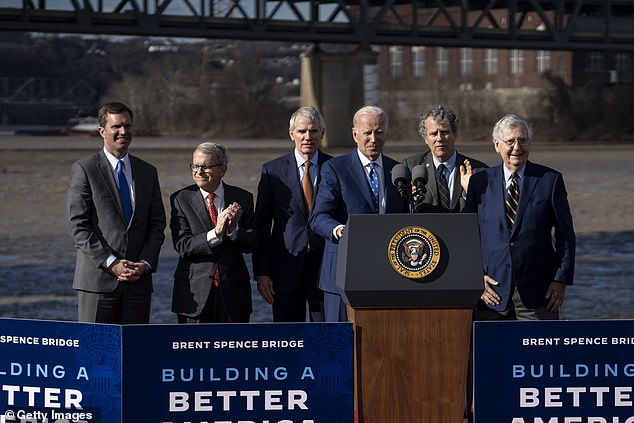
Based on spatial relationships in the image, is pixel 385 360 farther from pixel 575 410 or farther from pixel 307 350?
pixel 575 410

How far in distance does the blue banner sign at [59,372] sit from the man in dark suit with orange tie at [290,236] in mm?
2305

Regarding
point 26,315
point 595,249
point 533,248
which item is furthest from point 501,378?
point 595,249

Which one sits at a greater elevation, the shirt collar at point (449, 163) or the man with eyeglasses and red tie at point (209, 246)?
the shirt collar at point (449, 163)

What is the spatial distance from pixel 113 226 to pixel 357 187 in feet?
4.64

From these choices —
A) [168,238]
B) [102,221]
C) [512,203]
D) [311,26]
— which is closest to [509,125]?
[512,203]

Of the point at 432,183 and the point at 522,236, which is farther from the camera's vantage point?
the point at 432,183

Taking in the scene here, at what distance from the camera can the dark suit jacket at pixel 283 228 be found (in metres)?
8.21

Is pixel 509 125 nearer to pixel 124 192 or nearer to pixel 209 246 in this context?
pixel 209 246

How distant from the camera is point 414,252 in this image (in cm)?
598

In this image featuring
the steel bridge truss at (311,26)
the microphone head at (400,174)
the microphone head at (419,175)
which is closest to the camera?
the microphone head at (400,174)

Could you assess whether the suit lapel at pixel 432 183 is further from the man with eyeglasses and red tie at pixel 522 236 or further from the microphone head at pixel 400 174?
the microphone head at pixel 400 174

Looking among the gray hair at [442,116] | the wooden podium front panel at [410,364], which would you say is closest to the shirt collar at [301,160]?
the gray hair at [442,116]

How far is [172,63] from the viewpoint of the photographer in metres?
99.9

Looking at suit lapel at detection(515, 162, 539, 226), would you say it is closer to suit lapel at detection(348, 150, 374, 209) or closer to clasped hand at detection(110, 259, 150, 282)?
suit lapel at detection(348, 150, 374, 209)
